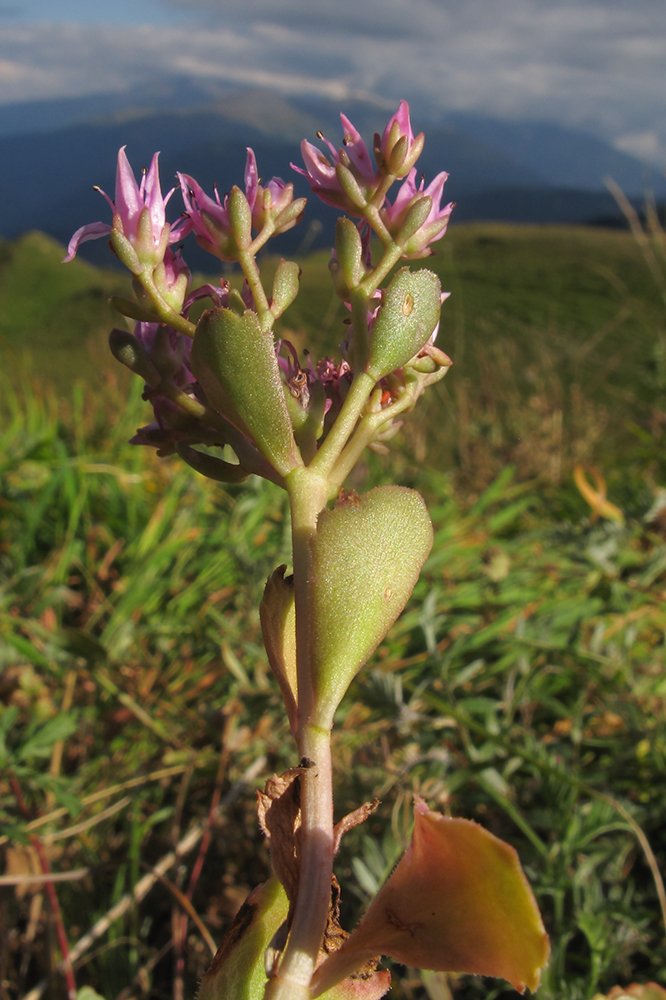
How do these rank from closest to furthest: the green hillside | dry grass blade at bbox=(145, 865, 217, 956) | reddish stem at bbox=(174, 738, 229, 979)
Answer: dry grass blade at bbox=(145, 865, 217, 956)
reddish stem at bbox=(174, 738, 229, 979)
the green hillside

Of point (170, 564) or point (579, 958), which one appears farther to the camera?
point (170, 564)

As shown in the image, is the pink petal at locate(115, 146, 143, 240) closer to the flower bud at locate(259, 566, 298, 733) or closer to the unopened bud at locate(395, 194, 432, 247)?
the unopened bud at locate(395, 194, 432, 247)

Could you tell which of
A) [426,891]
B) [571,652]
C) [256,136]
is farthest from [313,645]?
[256,136]

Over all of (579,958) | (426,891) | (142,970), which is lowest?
(142,970)

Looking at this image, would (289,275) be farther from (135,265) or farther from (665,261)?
(665,261)

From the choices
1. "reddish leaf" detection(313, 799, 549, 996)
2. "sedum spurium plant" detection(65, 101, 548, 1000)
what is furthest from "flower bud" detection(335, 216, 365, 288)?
"reddish leaf" detection(313, 799, 549, 996)
